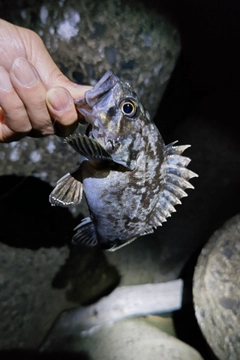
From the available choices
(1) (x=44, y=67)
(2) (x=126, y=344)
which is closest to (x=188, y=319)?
(2) (x=126, y=344)

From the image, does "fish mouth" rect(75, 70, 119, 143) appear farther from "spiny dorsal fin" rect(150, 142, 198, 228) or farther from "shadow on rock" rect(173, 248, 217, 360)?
"shadow on rock" rect(173, 248, 217, 360)

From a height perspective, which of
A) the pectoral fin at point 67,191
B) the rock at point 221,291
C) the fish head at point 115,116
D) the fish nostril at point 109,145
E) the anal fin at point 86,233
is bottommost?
the rock at point 221,291

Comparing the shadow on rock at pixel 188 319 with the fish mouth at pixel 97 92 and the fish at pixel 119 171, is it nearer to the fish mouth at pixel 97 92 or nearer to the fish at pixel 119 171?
the fish at pixel 119 171

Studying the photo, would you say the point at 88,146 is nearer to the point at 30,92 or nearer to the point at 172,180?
the point at 30,92

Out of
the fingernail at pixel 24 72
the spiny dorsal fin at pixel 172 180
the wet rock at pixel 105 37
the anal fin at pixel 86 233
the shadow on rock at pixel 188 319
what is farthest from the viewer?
the shadow on rock at pixel 188 319

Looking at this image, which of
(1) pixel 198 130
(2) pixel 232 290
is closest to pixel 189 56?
(1) pixel 198 130

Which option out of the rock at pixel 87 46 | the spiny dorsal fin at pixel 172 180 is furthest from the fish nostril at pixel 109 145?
the rock at pixel 87 46
